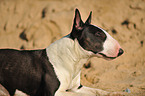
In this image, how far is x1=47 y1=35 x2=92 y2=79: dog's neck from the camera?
2742 mm

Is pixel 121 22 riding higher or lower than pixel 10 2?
lower

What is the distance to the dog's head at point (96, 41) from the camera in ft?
8.69

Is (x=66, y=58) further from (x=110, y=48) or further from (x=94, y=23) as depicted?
(x=94, y=23)

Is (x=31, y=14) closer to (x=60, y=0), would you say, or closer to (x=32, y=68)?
(x=60, y=0)

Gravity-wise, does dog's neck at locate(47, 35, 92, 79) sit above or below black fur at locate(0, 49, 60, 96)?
above

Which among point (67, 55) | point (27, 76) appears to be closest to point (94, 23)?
point (67, 55)

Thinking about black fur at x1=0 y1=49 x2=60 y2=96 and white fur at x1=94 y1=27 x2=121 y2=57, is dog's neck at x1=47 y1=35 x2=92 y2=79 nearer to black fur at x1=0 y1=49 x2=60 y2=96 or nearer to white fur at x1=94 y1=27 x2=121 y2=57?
black fur at x1=0 y1=49 x2=60 y2=96

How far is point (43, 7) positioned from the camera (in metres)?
6.82

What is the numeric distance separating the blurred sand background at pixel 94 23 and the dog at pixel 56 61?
1.40 m

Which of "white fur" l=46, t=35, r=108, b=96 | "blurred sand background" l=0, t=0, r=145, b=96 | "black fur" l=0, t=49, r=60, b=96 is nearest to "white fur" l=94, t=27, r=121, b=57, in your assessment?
"white fur" l=46, t=35, r=108, b=96

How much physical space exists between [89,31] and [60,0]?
4.40m

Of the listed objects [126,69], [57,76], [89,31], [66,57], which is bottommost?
[126,69]

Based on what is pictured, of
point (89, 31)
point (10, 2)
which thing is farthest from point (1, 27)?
point (89, 31)

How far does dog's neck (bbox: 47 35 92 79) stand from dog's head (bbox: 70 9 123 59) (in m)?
0.09
